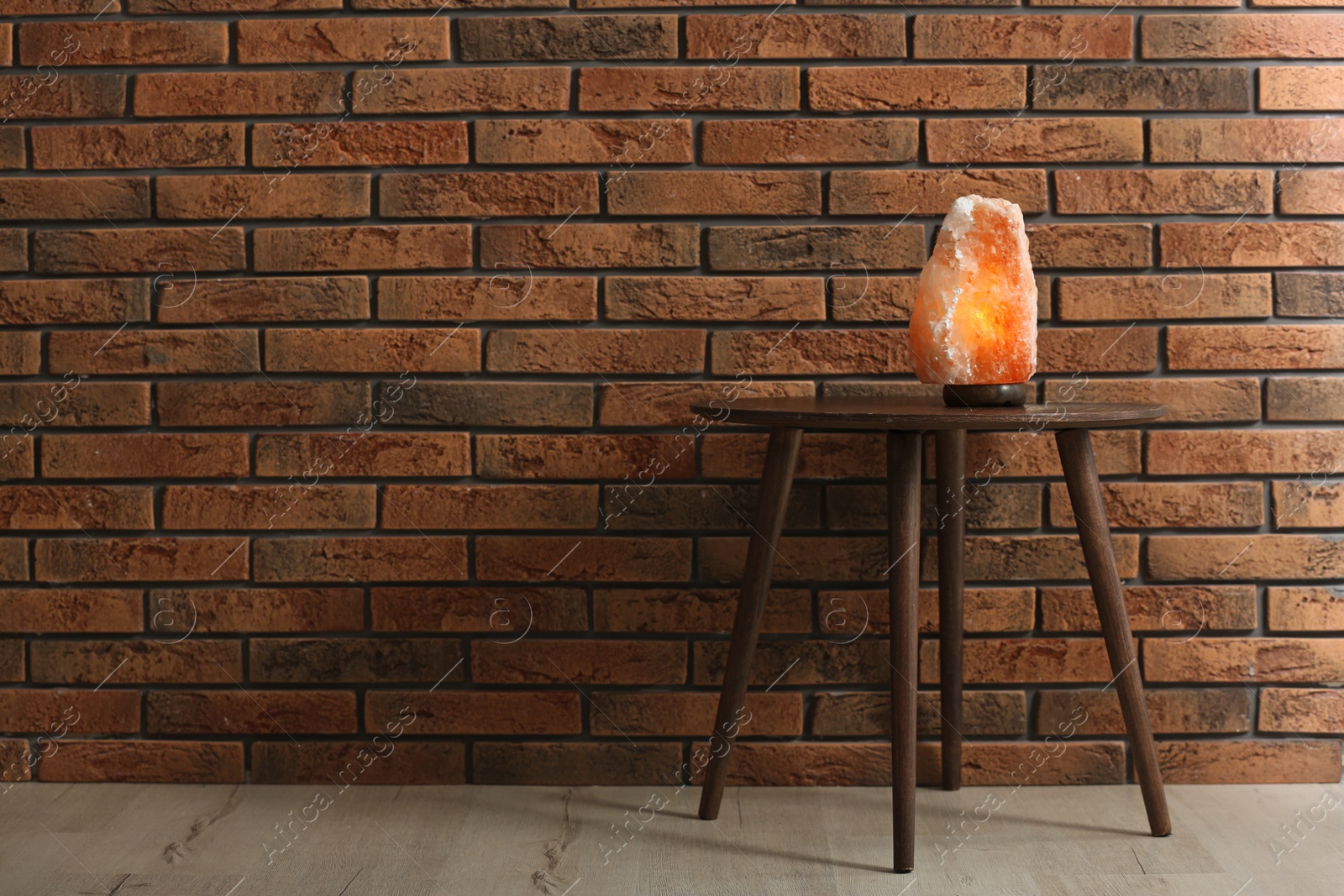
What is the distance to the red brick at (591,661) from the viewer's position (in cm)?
168

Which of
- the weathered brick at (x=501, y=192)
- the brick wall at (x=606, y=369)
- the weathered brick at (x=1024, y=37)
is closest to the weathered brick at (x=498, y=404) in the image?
the brick wall at (x=606, y=369)

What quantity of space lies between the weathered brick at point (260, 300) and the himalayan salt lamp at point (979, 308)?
86cm

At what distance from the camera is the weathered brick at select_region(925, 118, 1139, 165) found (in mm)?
1633

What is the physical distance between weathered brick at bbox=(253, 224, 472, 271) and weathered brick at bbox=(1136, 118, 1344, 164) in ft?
3.51

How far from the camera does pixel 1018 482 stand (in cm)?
167

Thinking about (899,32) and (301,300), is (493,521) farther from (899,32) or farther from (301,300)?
(899,32)

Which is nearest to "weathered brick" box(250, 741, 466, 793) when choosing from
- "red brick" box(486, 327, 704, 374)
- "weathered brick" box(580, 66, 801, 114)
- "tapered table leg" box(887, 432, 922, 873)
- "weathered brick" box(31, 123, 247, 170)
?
"red brick" box(486, 327, 704, 374)

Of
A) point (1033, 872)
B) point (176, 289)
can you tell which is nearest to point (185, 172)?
point (176, 289)

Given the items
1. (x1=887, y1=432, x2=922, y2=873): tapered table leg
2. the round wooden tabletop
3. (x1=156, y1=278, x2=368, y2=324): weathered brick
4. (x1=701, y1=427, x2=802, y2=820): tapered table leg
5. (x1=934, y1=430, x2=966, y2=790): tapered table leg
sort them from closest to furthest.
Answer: the round wooden tabletop → (x1=887, y1=432, x2=922, y2=873): tapered table leg → (x1=701, y1=427, x2=802, y2=820): tapered table leg → (x1=934, y1=430, x2=966, y2=790): tapered table leg → (x1=156, y1=278, x2=368, y2=324): weathered brick

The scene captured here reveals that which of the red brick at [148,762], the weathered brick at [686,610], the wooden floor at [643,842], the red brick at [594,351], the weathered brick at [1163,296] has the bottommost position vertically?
the wooden floor at [643,842]

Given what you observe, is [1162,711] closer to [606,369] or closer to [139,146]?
[606,369]

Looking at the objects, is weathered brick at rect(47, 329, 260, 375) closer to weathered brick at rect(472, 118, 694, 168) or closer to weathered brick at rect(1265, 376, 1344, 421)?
weathered brick at rect(472, 118, 694, 168)

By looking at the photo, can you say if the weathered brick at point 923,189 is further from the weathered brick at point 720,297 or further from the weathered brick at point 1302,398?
the weathered brick at point 1302,398

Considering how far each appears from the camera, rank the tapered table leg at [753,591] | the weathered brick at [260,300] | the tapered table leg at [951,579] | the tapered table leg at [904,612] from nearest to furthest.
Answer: the tapered table leg at [904,612]
the tapered table leg at [753,591]
the tapered table leg at [951,579]
the weathered brick at [260,300]
